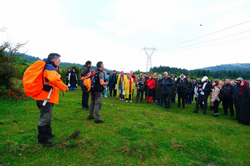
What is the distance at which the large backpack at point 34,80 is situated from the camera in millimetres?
3781

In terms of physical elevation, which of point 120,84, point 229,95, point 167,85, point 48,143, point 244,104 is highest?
point 167,85

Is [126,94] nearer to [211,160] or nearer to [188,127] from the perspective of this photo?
[188,127]

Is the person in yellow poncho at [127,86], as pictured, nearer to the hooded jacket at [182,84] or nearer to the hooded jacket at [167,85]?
the hooded jacket at [167,85]

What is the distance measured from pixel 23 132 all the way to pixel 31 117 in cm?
164

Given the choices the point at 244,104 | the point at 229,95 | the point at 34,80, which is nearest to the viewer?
the point at 34,80

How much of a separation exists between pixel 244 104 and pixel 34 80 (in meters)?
10.1

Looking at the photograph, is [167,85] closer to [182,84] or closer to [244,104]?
[182,84]

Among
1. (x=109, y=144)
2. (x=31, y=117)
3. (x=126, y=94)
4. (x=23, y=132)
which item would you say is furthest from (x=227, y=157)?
(x=126, y=94)

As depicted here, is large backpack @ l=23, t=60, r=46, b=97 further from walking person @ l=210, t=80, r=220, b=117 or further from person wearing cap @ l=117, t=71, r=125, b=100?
walking person @ l=210, t=80, r=220, b=117

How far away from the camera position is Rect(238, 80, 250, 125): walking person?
8.13 metres

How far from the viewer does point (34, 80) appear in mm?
3811

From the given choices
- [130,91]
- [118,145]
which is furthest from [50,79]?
[130,91]

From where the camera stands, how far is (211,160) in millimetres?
4188

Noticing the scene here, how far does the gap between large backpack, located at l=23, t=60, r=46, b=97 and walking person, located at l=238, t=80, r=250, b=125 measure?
9852 millimetres
